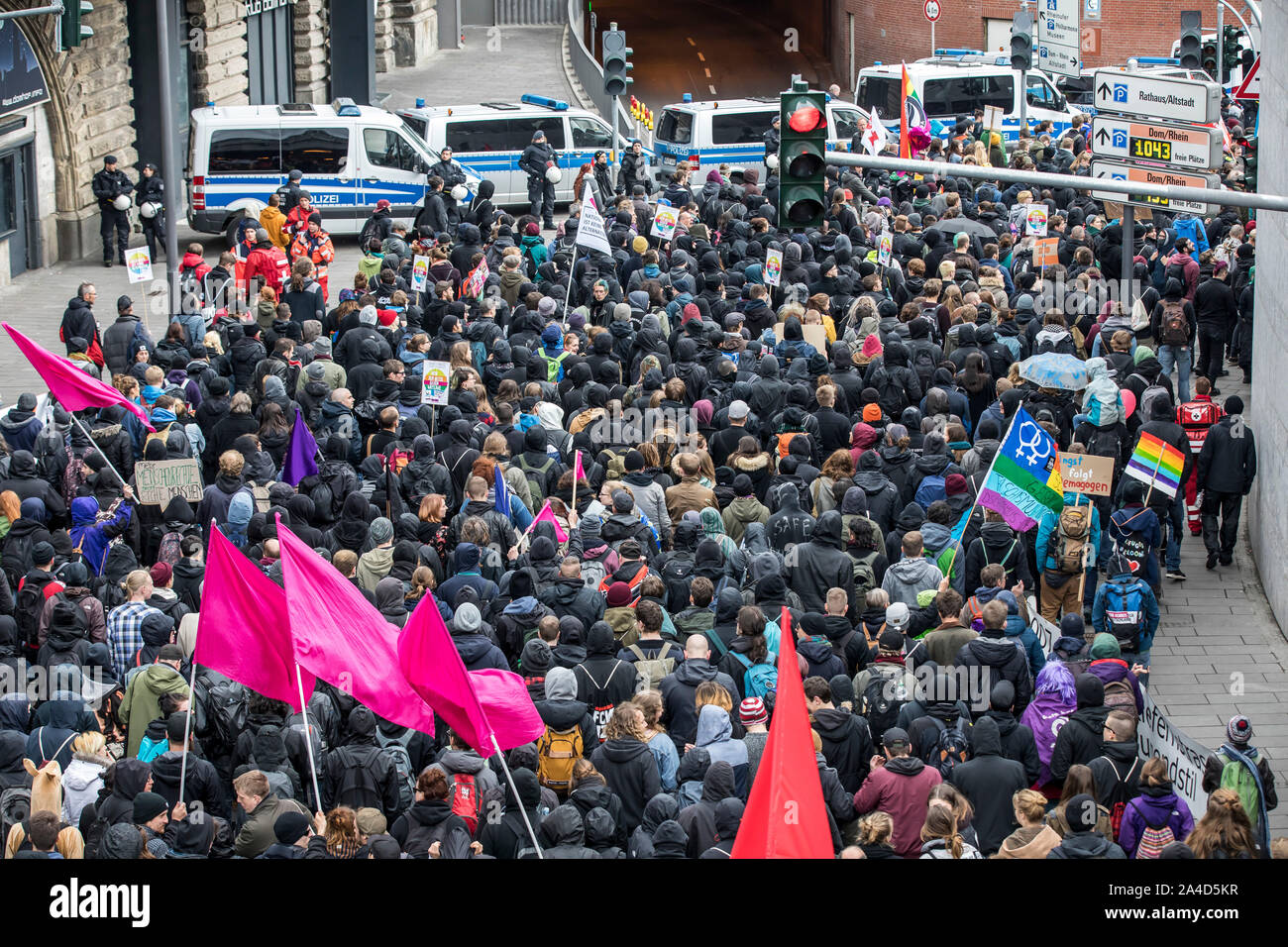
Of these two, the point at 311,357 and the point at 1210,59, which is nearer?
the point at 311,357

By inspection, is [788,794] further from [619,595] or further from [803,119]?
[803,119]

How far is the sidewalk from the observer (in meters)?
12.7

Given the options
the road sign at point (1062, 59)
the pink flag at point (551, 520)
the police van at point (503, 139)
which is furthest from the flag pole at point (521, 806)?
the road sign at point (1062, 59)

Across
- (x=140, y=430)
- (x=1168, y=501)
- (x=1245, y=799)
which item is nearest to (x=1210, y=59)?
(x=1168, y=501)

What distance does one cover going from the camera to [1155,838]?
8.52m

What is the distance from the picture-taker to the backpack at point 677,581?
11430 millimetres

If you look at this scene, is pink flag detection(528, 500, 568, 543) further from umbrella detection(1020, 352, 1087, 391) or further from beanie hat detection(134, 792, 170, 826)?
umbrella detection(1020, 352, 1087, 391)

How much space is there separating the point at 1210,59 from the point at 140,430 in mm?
27784

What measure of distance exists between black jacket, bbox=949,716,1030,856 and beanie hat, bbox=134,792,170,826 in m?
3.99

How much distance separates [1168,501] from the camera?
1401 centimetres

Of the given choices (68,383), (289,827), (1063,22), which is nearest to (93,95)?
(68,383)

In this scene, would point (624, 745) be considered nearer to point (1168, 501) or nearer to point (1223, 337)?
point (1168, 501)

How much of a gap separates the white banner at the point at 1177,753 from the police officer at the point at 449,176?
16.0 meters

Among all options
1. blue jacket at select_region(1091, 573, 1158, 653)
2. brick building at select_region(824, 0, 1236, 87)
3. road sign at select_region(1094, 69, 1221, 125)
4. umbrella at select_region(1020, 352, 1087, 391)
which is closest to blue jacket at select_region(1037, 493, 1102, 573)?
blue jacket at select_region(1091, 573, 1158, 653)
